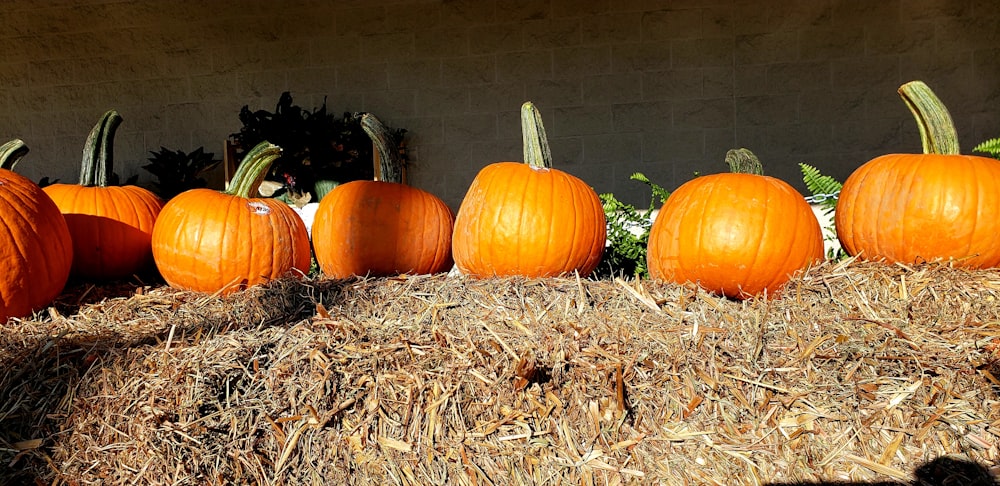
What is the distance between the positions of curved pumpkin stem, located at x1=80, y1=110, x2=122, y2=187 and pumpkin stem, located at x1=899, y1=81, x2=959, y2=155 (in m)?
3.15

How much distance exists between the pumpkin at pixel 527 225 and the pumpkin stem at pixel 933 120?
1216mm

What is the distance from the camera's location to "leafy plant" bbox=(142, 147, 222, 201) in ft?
18.5

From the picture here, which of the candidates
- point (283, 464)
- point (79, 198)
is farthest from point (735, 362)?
point (79, 198)

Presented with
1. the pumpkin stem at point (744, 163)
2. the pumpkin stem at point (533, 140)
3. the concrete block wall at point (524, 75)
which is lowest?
the pumpkin stem at point (744, 163)

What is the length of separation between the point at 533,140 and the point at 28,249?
1759 millimetres

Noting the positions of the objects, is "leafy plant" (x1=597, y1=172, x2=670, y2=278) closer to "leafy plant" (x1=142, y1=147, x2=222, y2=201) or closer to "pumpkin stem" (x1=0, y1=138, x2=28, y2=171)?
"pumpkin stem" (x1=0, y1=138, x2=28, y2=171)

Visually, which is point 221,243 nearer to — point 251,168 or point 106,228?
point 251,168

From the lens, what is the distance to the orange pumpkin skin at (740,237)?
7.65ft

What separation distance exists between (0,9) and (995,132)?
8086mm

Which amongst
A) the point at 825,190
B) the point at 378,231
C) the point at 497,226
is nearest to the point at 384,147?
the point at 378,231

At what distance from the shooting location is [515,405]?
167cm

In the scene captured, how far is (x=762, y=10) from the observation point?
5395mm

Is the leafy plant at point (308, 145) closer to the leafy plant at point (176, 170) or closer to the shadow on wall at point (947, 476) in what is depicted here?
the leafy plant at point (176, 170)

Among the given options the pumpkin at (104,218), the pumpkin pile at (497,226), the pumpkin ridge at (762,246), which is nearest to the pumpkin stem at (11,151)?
the pumpkin pile at (497,226)
